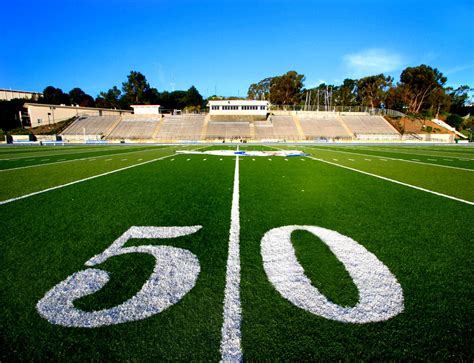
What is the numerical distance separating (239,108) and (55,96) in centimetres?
7542

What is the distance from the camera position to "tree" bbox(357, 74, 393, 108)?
3249 inches

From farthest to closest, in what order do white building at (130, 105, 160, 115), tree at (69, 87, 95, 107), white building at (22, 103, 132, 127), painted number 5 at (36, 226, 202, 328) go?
1. tree at (69, 87, 95, 107)
2. white building at (130, 105, 160, 115)
3. white building at (22, 103, 132, 127)
4. painted number 5 at (36, 226, 202, 328)

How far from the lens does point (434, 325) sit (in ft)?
6.33

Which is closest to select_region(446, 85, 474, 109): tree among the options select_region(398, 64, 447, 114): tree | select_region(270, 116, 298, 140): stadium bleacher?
select_region(398, 64, 447, 114): tree

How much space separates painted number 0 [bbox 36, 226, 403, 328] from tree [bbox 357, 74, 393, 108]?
9421 cm

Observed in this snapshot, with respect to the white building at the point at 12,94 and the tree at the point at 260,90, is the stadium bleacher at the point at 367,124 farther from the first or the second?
the white building at the point at 12,94

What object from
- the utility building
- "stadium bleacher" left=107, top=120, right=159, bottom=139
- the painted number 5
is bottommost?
the painted number 5

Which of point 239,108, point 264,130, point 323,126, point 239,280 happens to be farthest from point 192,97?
point 239,280

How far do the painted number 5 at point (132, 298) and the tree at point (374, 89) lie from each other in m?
95.1

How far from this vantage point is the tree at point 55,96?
91.4 meters

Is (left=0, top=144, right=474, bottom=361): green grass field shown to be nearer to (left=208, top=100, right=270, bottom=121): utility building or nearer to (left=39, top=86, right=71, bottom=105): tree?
(left=208, top=100, right=270, bottom=121): utility building

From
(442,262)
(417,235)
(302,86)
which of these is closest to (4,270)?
(442,262)

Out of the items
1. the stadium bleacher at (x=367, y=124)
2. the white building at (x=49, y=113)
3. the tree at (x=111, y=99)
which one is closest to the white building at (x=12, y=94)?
the tree at (x=111, y=99)

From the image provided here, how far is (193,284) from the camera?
8.14 feet
